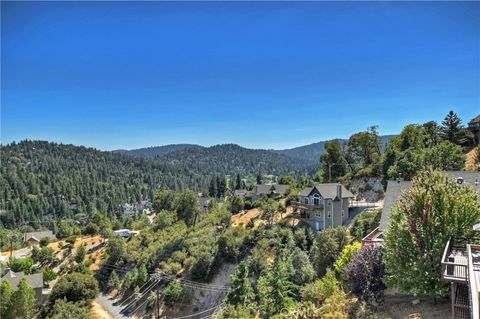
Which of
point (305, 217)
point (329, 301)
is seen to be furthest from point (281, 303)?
point (305, 217)

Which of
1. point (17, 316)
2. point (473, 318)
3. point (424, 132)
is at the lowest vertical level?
point (17, 316)

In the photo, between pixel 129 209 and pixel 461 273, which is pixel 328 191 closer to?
pixel 461 273

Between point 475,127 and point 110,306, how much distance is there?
5893 cm

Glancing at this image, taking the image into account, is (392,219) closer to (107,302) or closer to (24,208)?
(107,302)

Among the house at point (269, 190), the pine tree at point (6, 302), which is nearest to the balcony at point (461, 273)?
the pine tree at point (6, 302)

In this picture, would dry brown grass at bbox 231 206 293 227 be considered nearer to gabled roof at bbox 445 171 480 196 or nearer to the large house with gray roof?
the large house with gray roof

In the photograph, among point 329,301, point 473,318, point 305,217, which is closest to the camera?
point 473,318

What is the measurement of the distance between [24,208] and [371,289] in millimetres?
162909

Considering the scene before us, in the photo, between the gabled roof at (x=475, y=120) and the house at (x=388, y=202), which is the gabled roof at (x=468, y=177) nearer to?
the house at (x=388, y=202)

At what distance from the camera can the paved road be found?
128 feet

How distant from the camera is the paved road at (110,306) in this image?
128ft

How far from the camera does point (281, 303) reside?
24.5 metres

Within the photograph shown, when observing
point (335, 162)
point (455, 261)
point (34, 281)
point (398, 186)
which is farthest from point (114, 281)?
point (455, 261)

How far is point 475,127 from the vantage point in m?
56.9
